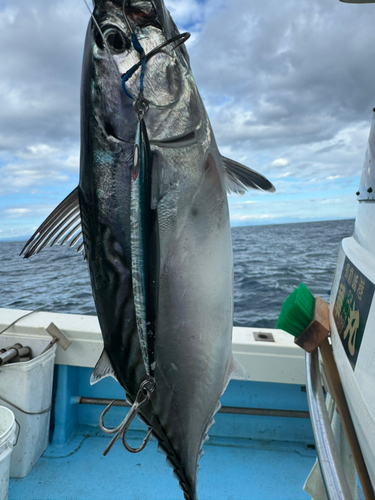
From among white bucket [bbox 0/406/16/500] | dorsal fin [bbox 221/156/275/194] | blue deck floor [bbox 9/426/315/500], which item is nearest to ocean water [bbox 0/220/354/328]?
blue deck floor [bbox 9/426/315/500]

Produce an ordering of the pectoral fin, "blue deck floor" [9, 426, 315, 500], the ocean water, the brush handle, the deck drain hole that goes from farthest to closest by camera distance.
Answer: the ocean water → the deck drain hole → "blue deck floor" [9, 426, 315, 500] → the brush handle → the pectoral fin

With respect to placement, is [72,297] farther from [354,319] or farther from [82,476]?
[354,319]

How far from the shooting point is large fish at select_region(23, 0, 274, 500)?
0.72 metres

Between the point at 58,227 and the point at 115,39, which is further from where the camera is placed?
the point at 58,227

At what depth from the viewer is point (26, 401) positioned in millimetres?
2486

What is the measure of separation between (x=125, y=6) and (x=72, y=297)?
29.9 feet

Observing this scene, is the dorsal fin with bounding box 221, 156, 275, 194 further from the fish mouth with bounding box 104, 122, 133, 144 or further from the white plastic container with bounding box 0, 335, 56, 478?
the white plastic container with bounding box 0, 335, 56, 478

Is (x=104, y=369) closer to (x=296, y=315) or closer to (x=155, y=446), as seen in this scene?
(x=296, y=315)

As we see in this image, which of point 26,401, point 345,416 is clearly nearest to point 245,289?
point 26,401

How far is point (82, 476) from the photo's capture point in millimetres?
2506

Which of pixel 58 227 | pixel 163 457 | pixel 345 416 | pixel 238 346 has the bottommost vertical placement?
pixel 163 457

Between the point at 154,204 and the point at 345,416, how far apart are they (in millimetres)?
1083

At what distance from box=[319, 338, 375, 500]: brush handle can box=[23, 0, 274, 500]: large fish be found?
0.68m

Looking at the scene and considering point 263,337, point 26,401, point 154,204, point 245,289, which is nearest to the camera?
point 154,204
